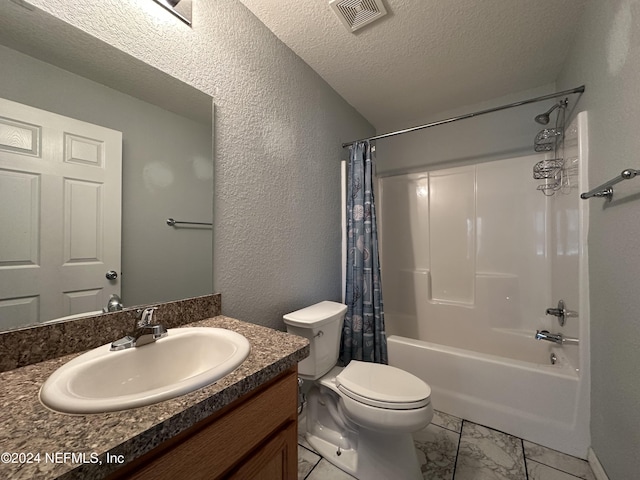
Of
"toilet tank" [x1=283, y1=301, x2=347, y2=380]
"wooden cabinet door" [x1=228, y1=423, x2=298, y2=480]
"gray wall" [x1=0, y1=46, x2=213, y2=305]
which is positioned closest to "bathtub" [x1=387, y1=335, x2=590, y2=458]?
"toilet tank" [x1=283, y1=301, x2=347, y2=380]

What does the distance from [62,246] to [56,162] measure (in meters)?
0.24

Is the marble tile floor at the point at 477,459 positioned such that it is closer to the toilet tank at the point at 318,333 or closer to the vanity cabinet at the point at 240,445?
the toilet tank at the point at 318,333

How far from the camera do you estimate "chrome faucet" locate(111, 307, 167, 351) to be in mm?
699

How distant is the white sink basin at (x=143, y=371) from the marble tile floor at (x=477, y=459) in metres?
0.91

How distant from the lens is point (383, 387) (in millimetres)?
1154

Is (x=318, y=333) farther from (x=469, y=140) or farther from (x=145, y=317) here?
(x=469, y=140)

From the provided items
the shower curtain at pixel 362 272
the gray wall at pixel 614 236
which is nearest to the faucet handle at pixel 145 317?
the shower curtain at pixel 362 272

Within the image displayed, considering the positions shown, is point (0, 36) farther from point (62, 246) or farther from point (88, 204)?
point (62, 246)

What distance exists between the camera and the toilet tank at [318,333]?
1.25 meters

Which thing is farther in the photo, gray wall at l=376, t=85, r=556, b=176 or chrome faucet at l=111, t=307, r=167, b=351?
gray wall at l=376, t=85, r=556, b=176

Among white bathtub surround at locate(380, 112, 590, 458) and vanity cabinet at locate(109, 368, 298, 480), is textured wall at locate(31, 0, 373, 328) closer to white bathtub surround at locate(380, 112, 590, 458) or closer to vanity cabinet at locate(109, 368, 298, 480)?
vanity cabinet at locate(109, 368, 298, 480)

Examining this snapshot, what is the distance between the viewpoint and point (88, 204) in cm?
77

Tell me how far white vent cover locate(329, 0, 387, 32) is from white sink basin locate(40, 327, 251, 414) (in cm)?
155

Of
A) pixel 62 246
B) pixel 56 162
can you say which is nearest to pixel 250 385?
pixel 62 246
